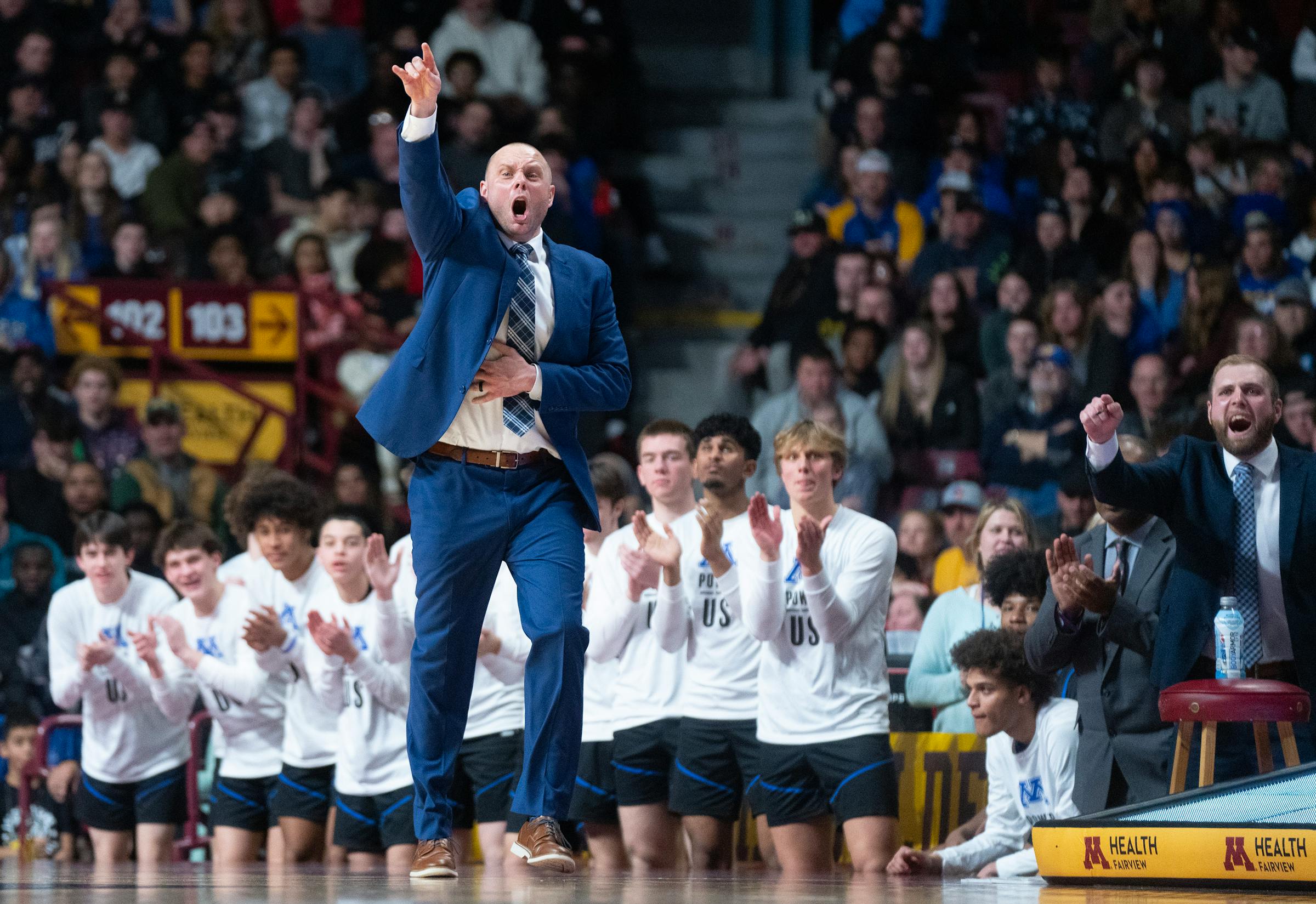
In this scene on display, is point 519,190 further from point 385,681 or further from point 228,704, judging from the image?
point 228,704

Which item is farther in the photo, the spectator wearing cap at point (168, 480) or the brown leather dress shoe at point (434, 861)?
the spectator wearing cap at point (168, 480)

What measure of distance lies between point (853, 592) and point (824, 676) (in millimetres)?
392

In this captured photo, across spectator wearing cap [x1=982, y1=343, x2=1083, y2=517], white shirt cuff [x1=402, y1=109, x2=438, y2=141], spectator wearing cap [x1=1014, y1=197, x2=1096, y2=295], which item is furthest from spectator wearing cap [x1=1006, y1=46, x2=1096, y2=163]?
white shirt cuff [x1=402, y1=109, x2=438, y2=141]

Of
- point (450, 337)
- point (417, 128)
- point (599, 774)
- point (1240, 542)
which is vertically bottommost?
point (599, 774)

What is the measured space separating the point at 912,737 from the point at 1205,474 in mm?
2450

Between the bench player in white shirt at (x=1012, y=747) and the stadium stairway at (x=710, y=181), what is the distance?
22.6 feet

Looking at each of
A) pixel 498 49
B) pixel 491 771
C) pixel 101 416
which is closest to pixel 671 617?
pixel 491 771

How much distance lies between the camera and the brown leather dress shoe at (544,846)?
623 centimetres

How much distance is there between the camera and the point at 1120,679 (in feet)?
24.4

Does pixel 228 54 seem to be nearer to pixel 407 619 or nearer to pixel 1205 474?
pixel 407 619

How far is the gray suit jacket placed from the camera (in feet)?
24.0

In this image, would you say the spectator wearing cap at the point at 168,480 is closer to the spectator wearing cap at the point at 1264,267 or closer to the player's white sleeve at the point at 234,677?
the player's white sleeve at the point at 234,677

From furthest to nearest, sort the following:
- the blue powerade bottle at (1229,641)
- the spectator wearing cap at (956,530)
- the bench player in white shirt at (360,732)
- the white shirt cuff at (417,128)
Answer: the spectator wearing cap at (956,530)
the bench player in white shirt at (360,732)
the blue powerade bottle at (1229,641)
the white shirt cuff at (417,128)

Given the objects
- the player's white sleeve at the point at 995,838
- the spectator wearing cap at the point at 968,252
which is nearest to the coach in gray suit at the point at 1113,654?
the player's white sleeve at the point at 995,838
